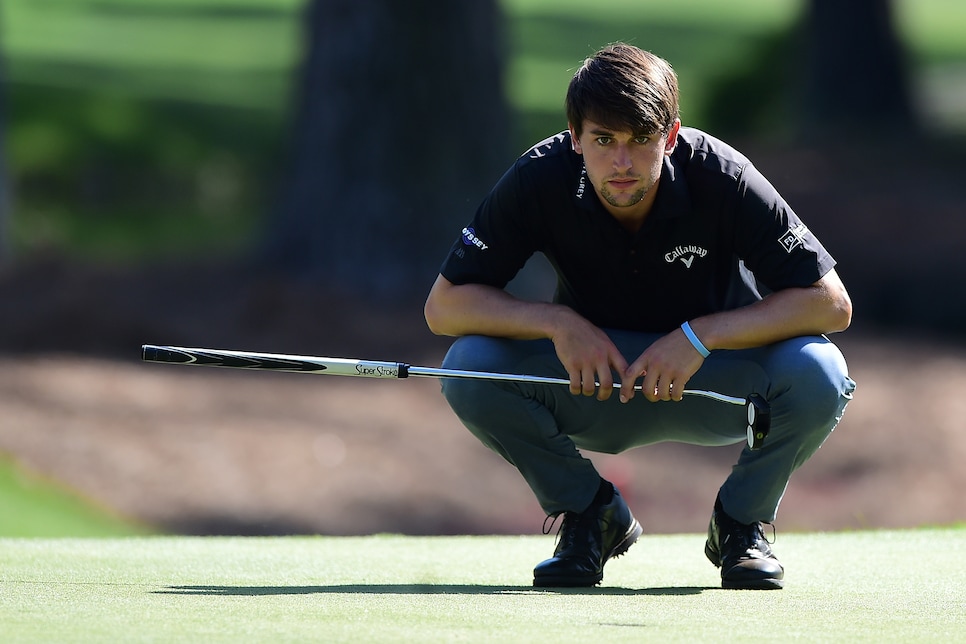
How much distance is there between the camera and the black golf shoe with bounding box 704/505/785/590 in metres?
3.90

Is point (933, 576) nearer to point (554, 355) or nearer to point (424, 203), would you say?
point (554, 355)

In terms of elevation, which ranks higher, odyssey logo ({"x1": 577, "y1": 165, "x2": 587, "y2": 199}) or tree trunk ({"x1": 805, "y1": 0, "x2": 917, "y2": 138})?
tree trunk ({"x1": 805, "y1": 0, "x2": 917, "y2": 138})

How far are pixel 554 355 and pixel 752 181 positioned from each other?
690mm

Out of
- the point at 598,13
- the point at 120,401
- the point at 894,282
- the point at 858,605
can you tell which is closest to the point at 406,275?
the point at 120,401

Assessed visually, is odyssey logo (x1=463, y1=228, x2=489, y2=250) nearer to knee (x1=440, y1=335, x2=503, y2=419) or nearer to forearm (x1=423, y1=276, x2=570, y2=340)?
forearm (x1=423, y1=276, x2=570, y2=340)

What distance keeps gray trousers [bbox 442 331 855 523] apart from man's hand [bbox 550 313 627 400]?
22 centimetres

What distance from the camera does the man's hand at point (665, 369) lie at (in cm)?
385

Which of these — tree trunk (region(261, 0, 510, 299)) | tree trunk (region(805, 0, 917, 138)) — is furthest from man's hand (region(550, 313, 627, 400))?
tree trunk (region(805, 0, 917, 138))

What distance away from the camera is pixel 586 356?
153 inches

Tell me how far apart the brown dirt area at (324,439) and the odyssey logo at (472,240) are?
164 inches

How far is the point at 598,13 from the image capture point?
30938 millimetres

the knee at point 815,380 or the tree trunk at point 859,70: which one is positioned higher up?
the tree trunk at point 859,70

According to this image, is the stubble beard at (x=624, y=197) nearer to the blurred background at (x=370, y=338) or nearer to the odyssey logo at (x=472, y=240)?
the odyssey logo at (x=472, y=240)

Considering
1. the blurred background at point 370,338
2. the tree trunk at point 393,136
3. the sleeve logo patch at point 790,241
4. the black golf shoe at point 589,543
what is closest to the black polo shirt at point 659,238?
the sleeve logo patch at point 790,241
